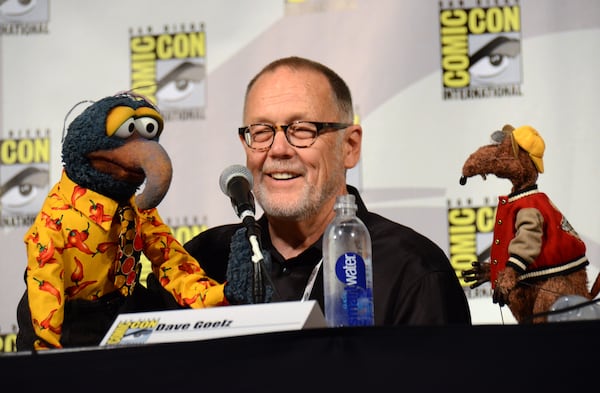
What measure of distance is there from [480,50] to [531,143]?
2.37 feet

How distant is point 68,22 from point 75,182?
1.21 m

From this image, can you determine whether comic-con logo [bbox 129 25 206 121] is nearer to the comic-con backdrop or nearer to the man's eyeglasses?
the comic-con backdrop

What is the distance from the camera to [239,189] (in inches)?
51.4

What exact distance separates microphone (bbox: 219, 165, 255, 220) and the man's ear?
17.8 inches

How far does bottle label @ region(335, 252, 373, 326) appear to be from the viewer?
3.82 feet

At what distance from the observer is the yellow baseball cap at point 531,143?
1.61m

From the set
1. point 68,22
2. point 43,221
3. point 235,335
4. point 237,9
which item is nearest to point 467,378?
point 235,335

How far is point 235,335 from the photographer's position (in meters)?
0.97

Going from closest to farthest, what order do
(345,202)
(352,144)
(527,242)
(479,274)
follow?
(345,202) → (527,242) → (479,274) → (352,144)

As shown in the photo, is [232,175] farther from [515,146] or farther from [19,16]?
[19,16]

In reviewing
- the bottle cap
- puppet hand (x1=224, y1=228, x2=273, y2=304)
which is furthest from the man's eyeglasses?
the bottle cap

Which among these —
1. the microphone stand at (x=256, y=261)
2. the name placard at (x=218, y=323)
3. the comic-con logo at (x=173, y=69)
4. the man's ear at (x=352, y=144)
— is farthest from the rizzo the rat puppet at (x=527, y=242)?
the comic-con logo at (x=173, y=69)

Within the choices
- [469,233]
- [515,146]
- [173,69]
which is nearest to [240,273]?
[515,146]

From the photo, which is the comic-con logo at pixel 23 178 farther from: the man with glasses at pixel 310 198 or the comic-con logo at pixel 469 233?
the comic-con logo at pixel 469 233
